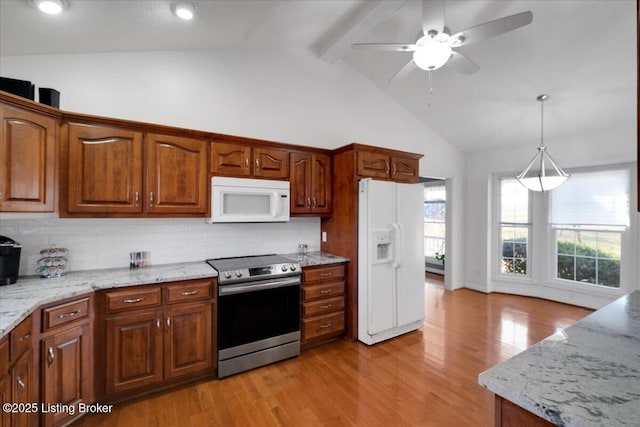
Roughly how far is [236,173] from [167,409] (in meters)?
1.99

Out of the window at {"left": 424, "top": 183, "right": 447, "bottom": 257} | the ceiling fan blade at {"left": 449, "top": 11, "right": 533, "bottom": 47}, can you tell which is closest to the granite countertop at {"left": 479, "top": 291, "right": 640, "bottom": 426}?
the ceiling fan blade at {"left": 449, "top": 11, "right": 533, "bottom": 47}

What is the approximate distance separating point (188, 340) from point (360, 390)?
4.79 feet

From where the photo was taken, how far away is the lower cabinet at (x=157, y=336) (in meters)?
2.05

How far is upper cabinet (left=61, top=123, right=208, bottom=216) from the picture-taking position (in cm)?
214

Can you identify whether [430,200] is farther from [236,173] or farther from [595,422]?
[595,422]

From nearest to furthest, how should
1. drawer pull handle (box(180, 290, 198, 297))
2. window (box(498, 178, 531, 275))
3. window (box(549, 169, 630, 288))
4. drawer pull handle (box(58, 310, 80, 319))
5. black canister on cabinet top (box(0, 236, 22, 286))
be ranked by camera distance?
drawer pull handle (box(58, 310, 80, 319))
black canister on cabinet top (box(0, 236, 22, 286))
drawer pull handle (box(180, 290, 198, 297))
window (box(549, 169, 630, 288))
window (box(498, 178, 531, 275))

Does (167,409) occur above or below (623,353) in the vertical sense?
below

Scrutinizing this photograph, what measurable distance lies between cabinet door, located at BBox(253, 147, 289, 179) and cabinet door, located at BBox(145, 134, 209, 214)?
50 cm

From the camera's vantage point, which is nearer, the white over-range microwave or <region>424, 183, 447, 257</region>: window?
the white over-range microwave

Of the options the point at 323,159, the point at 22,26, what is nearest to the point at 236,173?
the point at 323,159

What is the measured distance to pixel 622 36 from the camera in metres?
2.56

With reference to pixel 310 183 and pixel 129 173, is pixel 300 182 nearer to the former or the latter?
pixel 310 183

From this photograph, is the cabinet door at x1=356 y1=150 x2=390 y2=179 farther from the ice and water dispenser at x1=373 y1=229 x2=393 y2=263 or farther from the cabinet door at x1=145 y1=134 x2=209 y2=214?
the cabinet door at x1=145 y1=134 x2=209 y2=214

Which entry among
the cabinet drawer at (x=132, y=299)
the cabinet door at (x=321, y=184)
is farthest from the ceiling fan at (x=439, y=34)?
the cabinet drawer at (x=132, y=299)
